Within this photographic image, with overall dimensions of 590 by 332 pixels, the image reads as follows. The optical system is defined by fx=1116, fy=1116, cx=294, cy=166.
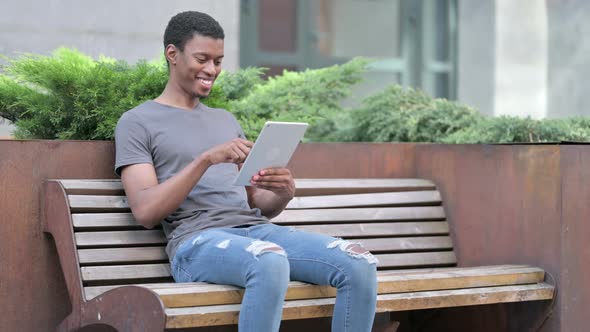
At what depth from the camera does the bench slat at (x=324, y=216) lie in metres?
4.08

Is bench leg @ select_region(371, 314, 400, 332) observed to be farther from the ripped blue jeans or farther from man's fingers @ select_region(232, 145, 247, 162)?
man's fingers @ select_region(232, 145, 247, 162)

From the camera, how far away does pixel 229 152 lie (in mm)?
3811

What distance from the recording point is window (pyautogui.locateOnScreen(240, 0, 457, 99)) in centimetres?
971

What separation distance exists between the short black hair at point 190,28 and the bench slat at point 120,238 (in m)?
0.70

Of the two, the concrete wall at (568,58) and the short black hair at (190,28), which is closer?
the short black hair at (190,28)

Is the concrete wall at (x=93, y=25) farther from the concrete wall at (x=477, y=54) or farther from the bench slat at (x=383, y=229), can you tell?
the concrete wall at (x=477, y=54)

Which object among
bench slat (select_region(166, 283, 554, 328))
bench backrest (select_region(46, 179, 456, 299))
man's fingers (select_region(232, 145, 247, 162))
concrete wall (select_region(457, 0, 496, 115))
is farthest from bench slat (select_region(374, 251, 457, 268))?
concrete wall (select_region(457, 0, 496, 115))

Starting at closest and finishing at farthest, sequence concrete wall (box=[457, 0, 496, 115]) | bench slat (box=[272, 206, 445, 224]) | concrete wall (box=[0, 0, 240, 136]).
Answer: bench slat (box=[272, 206, 445, 224]) < concrete wall (box=[0, 0, 240, 136]) < concrete wall (box=[457, 0, 496, 115])

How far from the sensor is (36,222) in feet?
13.5

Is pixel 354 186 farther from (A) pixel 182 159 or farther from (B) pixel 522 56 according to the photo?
(B) pixel 522 56

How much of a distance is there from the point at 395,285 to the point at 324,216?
0.71 meters

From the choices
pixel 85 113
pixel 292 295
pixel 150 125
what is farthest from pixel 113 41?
pixel 292 295

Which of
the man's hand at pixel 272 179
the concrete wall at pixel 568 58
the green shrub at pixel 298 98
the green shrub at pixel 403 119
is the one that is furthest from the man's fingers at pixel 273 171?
the concrete wall at pixel 568 58

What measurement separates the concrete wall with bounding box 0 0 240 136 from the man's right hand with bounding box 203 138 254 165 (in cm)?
311
